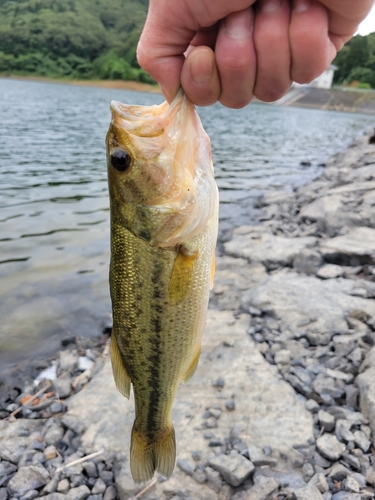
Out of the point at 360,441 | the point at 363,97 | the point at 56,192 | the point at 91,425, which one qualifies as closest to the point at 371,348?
the point at 360,441

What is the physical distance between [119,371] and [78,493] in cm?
138

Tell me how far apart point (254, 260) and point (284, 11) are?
21.9 ft

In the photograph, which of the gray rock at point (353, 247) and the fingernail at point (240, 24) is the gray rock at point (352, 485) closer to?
the fingernail at point (240, 24)

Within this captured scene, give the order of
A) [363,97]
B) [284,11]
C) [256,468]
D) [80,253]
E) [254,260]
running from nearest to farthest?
[284,11] < [256,468] < [254,260] < [80,253] < [363,97]

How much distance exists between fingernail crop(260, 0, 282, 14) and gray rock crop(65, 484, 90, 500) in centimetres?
349

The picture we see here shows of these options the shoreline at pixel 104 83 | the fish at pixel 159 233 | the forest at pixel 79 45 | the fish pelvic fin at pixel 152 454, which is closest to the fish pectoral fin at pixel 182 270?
the fish at pixel 159 233

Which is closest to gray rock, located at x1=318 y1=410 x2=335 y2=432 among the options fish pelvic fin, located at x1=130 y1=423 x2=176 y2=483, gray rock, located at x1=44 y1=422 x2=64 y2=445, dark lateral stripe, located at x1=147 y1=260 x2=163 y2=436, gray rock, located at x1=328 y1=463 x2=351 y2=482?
gray rock, located at x1=328 y1=463 x2=351 y2=482

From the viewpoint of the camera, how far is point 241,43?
5.61 feet

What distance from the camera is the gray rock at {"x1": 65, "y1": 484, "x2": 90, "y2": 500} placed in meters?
3.26

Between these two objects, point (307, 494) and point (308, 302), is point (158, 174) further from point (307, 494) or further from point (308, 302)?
point (308, 302)

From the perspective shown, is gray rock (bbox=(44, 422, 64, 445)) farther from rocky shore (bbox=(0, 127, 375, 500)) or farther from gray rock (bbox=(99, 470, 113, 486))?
gray rock (bbox=(99, 470, 113, 486))

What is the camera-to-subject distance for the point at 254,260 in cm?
813

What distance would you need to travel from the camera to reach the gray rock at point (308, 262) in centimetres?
701

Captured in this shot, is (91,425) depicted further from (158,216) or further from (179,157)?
(179,157)
